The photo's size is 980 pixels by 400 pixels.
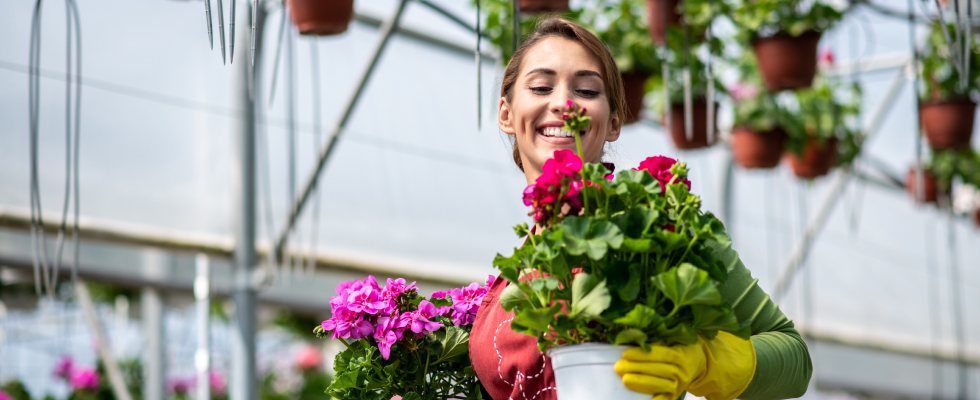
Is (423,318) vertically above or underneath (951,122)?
underneath

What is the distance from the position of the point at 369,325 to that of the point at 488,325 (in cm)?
14

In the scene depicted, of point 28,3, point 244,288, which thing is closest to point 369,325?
point 244,288

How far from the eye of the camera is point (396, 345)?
45.1 inches

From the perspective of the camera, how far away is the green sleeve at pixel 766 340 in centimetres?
98

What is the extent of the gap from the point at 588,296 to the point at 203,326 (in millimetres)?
3093

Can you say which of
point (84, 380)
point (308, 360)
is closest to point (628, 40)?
point (84, 380)

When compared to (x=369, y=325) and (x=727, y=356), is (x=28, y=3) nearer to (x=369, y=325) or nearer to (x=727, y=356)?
(x=369, y=325)

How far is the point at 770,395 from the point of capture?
102cm

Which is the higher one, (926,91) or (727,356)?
(926,91)

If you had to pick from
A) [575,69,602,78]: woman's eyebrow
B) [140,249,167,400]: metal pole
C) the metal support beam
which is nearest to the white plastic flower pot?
[575,69,602,78]: woman's eyebrow

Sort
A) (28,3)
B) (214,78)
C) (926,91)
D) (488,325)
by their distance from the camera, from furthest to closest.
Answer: (926,91)
(214,78)
(28,3)
(488,325)

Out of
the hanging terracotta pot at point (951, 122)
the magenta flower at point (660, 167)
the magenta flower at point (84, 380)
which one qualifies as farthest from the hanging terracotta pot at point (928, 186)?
the magenta flower at point (660, 167)

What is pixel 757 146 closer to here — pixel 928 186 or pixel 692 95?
pixel 692 95

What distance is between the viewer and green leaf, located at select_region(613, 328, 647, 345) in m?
0.83
